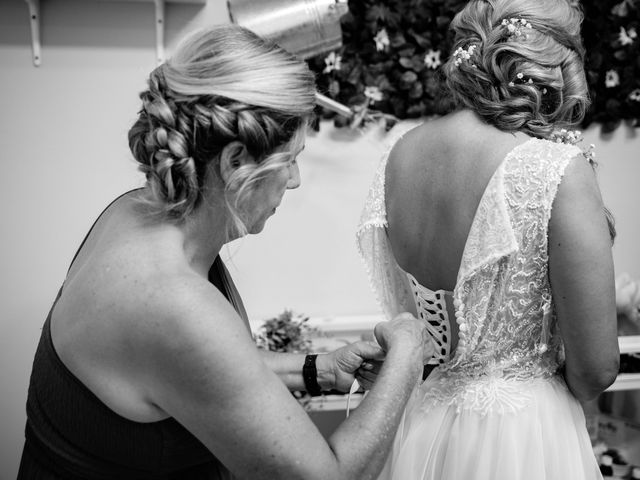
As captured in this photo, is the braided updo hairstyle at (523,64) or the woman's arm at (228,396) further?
the braided updo hairstyle at (523,64)

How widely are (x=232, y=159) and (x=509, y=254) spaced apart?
55 cm

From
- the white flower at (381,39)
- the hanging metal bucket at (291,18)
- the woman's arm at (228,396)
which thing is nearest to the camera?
the woman's arm at (228,396)

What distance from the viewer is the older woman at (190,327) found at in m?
0.76

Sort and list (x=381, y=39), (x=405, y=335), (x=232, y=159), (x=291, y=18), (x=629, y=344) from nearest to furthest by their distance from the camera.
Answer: (x=232, y=159), (x=405, y=335), (x=291, y=18), (x=629, y=344), (x=381, y=39)

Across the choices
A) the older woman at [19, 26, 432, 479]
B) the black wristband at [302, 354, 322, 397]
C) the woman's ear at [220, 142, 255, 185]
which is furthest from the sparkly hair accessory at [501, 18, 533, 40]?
the black wristband at [302, 354, 322, 397]

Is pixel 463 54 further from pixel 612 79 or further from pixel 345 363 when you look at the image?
pixel 612 79

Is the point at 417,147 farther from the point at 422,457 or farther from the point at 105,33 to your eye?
the point at 105,33

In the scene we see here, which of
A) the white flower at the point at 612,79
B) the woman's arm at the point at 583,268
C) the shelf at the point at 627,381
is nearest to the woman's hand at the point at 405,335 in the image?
the woman's arm at the point at 583,268

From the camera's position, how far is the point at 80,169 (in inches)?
82.9

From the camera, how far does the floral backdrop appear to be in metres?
A: 2.14

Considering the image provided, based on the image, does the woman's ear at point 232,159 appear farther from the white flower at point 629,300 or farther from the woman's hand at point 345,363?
the white flower at point 629,300

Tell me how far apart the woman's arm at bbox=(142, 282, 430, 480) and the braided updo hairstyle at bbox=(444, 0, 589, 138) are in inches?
26.5

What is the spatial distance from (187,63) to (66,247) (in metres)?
1.49

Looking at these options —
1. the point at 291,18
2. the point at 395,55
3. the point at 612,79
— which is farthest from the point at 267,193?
the point at 612,79
